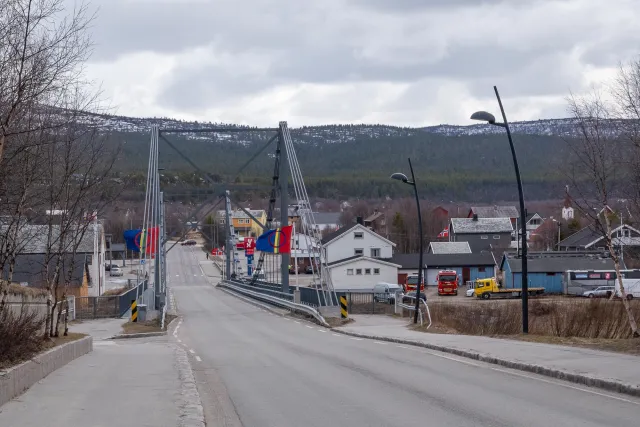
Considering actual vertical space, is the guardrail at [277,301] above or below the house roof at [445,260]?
below

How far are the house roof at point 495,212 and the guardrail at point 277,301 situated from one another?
5005 centimetres

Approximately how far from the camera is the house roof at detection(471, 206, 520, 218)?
124m

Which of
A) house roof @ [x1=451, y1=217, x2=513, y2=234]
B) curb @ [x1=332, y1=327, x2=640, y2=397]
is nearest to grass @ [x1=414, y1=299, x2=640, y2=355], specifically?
curb @ [x1=332, y1=327, x2=640, y2=397]

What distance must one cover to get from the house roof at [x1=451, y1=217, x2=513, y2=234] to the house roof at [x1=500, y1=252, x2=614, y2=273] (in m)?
35.3

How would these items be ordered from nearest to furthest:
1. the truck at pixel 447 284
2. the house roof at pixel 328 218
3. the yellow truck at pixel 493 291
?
the yellow truck at pixel 493 291 → the truck at pixel 447 284 → the house roof at pixel 328 218

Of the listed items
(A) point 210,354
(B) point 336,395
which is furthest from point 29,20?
(A) point 210,354

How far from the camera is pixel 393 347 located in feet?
76.1

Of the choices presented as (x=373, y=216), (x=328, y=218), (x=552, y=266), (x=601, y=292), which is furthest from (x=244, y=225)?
(x=601, y=292)

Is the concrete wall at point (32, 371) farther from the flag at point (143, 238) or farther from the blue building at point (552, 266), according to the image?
the blue building at point (552, 266)

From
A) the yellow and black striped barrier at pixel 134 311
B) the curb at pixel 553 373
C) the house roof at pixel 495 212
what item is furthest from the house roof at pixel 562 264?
the curb at pixel 553 373

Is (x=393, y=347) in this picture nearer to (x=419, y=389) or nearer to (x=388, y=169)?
(x=419, y=389)

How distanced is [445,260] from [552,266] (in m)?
16.9

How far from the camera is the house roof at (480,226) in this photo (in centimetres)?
11437

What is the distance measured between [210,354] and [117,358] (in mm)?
3708
